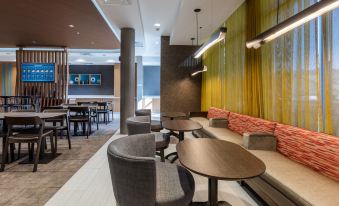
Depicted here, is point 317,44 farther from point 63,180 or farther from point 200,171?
point 63,180

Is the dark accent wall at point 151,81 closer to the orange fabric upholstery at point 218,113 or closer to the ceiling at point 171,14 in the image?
the ceiling at point 171,14

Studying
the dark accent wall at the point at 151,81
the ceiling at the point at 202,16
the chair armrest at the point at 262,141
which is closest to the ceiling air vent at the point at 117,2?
the ceiling at the point at 202,16

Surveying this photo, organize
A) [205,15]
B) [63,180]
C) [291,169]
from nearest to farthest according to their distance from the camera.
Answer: [291,169] < [63,180] < [205,15]

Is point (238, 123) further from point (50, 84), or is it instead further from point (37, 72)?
point (37, 72)

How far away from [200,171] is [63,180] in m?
2.39

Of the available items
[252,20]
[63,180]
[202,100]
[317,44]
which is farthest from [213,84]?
[63,180]

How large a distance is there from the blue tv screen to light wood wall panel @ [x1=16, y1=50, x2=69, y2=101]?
248mm

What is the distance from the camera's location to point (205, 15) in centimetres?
467

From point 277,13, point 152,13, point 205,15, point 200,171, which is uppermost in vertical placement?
point 152,13

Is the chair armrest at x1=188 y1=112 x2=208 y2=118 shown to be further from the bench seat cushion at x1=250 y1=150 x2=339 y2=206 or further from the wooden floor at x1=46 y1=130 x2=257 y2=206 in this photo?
the bench seat cushion at x1=250 y1=150 x2=339 y2=206

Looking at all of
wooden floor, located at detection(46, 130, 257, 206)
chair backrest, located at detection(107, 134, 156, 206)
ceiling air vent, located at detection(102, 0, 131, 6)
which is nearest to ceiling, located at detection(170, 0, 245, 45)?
ceiling air vent, located at detection(102, 0, 131, 6)

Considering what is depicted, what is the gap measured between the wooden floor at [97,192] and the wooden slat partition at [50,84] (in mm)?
6070

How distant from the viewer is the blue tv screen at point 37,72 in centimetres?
793

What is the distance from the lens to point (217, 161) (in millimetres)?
1662
